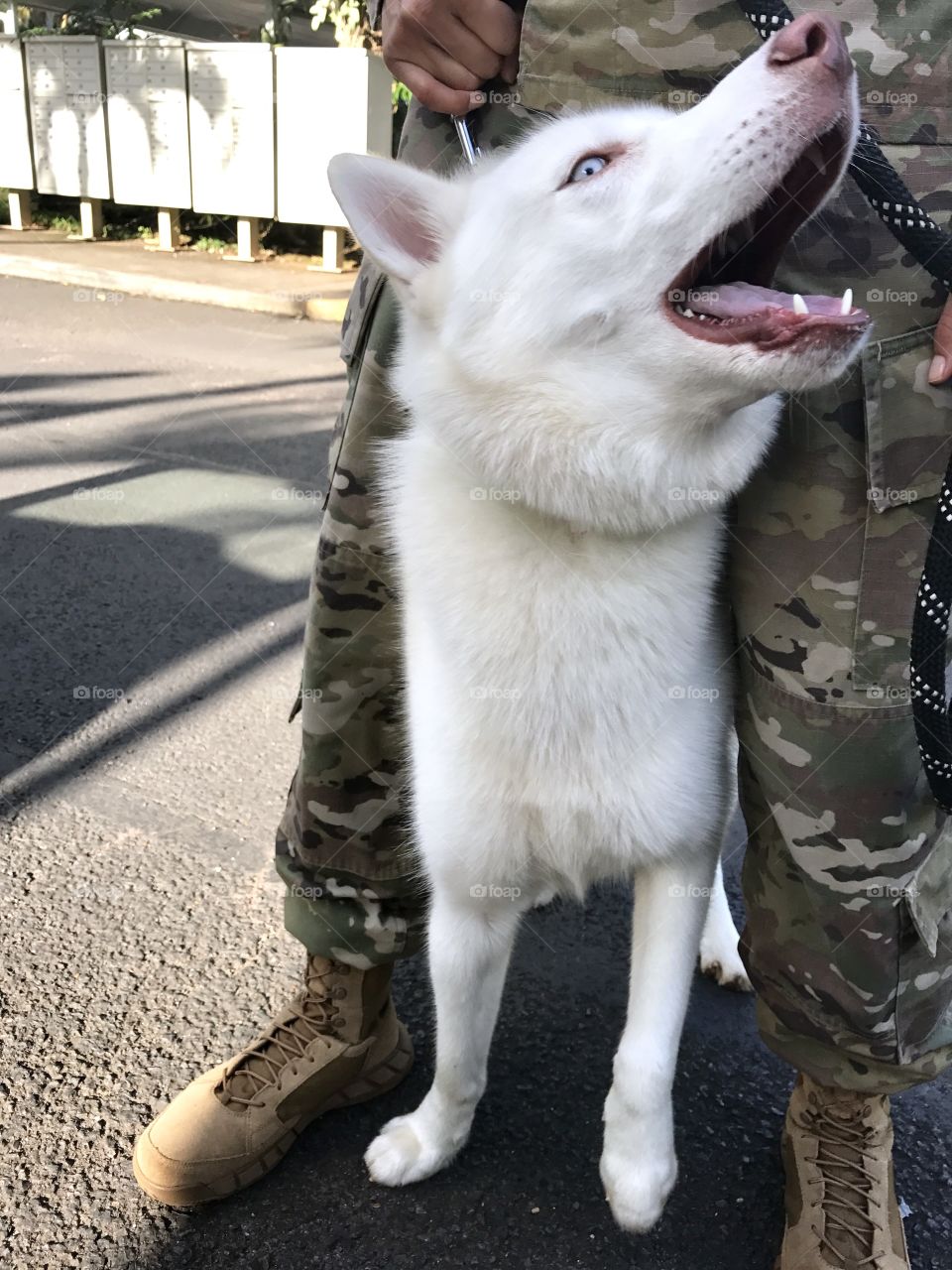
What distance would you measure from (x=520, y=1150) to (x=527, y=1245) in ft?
0.68

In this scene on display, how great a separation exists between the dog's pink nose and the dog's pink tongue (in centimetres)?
28

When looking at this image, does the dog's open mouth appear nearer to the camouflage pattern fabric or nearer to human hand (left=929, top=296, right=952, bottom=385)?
human hand (left=929, top=296, right=952, bottom=385)

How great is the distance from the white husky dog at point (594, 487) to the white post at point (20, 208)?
45.2 feet

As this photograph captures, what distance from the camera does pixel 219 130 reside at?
1104 cm

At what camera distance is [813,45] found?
1.30m

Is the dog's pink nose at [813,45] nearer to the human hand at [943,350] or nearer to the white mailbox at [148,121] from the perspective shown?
the human hand at [943,350]

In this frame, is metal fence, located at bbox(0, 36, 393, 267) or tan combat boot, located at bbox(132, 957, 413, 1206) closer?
tan combat boot, located at bbox(132, 957, 413, 1206)

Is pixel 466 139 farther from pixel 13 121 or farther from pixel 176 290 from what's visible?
pixel 13 121

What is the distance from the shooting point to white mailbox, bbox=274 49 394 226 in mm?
Result: 10125

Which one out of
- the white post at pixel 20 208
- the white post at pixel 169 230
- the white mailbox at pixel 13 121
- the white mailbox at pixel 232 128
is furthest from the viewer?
the white post at pixel 20 208

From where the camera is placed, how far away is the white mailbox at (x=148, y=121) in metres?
11.0

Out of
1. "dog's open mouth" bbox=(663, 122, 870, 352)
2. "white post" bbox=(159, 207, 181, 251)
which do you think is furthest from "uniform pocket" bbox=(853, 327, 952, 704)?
"white post" bbox=(159, 207, 181, 251)

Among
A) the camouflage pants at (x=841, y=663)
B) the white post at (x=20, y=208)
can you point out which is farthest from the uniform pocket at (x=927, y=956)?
the white post at (x=20, y=208)

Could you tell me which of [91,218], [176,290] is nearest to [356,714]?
[176,290]
